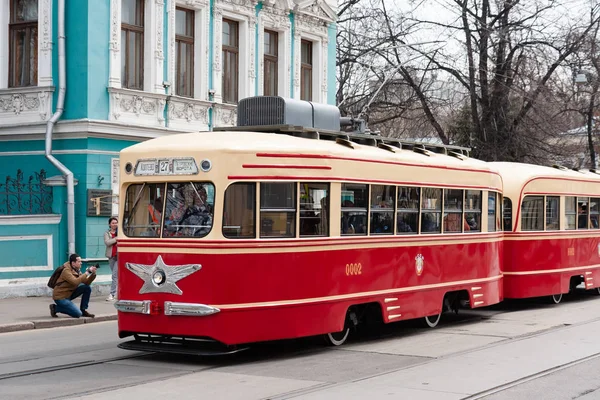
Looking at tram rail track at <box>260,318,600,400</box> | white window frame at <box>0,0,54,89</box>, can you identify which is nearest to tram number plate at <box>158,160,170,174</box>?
tram rail track at <box>260,318,600,400</box>

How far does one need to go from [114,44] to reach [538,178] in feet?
30.9

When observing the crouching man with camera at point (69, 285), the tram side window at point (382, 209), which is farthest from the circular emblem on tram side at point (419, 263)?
the crouching man with camera at point (69, 285)

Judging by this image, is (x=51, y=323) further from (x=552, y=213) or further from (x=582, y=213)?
(x=582, y=213)

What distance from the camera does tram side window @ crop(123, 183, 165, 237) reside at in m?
12.4

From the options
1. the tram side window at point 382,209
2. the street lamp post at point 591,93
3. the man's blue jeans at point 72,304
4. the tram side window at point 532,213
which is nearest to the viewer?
the tram side window at point 382,209

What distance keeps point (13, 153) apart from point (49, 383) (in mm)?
13151

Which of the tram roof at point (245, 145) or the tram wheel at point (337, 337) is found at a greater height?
the tram roof at point (245, 145)

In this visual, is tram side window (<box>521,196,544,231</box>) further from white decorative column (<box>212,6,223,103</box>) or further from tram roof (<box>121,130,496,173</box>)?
white decorative column (<box>212,6,223,103</box>)

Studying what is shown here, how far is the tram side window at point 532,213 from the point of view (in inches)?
758

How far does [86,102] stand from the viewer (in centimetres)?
2172

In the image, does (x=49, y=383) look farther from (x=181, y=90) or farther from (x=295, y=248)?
(x=181, y=90)

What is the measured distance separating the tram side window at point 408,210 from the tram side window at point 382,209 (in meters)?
0.18

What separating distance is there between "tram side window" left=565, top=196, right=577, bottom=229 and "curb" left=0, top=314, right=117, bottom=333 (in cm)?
924

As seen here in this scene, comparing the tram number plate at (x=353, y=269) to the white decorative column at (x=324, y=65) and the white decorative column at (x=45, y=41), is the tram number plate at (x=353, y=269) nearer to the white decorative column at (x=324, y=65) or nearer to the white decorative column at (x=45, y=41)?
the white decorative column at (x=45, y=41)
